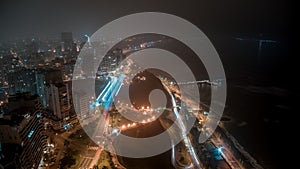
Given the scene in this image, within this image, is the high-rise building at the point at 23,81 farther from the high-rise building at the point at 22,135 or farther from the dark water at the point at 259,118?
the dark water at the point at 259,118

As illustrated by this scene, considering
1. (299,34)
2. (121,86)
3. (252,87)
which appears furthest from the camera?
(299,34)

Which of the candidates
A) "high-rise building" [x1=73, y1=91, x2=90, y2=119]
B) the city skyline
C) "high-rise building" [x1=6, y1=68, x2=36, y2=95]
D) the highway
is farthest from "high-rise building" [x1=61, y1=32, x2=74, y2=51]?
the highway

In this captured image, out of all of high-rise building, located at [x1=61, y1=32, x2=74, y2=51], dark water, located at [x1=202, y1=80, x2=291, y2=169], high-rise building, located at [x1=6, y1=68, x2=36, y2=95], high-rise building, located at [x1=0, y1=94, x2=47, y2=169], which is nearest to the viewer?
high-rise building, located at [x1=0, y1=94, x2=47, y2=169]

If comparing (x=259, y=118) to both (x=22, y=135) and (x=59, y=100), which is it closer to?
(x=59, y=100)

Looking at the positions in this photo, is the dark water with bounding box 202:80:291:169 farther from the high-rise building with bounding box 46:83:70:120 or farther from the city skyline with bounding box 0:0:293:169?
the high-rise building with bounding box 46:83:70:120

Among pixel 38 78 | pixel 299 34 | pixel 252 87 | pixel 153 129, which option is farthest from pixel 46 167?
pixel 299 34

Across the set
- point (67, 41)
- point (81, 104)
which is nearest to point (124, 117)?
point (81, 104)

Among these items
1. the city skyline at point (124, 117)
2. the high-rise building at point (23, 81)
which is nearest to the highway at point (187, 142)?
the city skyline at point (124, 117)

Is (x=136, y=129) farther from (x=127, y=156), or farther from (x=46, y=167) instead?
(x=46, y=167)
